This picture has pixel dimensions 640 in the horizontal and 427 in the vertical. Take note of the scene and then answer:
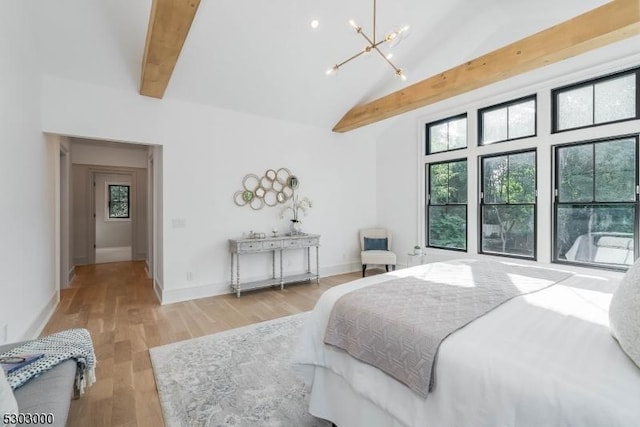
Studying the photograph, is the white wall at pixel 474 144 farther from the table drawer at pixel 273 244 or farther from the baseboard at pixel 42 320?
the baseboard at pixel 42 320

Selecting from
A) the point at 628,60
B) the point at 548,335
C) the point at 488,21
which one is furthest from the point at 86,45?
the point at 628,60

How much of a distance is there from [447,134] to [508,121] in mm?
A: 930

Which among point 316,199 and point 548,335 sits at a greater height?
point 316,199

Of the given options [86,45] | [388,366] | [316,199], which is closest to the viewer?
[388,366]

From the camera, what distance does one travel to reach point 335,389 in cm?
163

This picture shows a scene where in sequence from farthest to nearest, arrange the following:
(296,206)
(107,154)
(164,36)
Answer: (107,154), (296,206), (164,36)

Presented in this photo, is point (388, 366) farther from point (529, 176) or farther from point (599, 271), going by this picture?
point (529, 176)

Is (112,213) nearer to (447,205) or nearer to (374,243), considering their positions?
(374,243)

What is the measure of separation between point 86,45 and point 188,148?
142cm

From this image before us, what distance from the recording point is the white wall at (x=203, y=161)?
3.50 meters

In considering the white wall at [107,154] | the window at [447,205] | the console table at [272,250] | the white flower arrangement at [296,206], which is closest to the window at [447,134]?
the window at [447,205]

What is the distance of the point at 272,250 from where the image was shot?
454 cm

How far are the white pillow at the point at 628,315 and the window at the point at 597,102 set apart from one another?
3.29 metres

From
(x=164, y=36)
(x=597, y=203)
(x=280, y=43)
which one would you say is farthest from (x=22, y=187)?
(x=597, y=203)
